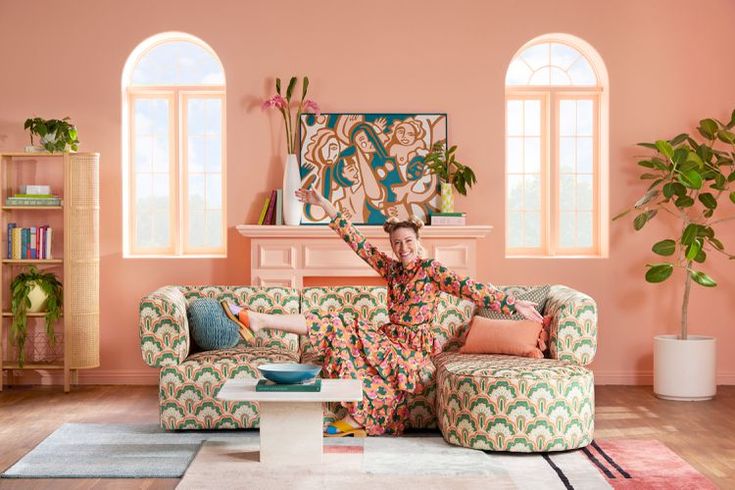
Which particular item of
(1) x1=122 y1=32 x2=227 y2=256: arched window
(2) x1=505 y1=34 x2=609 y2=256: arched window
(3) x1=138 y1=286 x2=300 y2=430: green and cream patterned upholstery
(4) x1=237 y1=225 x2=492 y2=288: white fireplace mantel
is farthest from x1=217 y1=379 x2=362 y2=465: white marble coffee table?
(2) x1=505 y1=34 x2=609 y2=256: arched window

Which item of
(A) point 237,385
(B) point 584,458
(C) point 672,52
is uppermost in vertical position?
(C) point 672,52

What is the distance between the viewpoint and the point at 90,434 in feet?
16.0

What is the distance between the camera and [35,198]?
630 cm

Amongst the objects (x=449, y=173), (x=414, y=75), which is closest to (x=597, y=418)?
(x=449, y=173)

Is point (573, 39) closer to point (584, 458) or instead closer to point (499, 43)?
point (499, 43)

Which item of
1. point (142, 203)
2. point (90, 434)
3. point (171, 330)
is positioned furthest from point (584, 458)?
point (142, 203)

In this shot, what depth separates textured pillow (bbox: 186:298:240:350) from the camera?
5.21 metres

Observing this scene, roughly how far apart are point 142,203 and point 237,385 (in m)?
3.00

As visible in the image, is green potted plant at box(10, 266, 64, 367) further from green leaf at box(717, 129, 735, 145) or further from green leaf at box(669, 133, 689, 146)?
green leaf at box(717, 129, 735, 145)

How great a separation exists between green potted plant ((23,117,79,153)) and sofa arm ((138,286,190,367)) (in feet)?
6.17

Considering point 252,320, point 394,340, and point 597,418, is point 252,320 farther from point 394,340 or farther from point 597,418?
point 597,418

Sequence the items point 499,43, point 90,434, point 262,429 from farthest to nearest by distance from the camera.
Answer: point 499,43
point 90,434
point 262,429

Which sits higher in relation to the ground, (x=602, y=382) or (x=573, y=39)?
(x=573, y=39)

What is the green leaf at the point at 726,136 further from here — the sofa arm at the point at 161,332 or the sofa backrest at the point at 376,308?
the sofa arm at the point at 161,332
